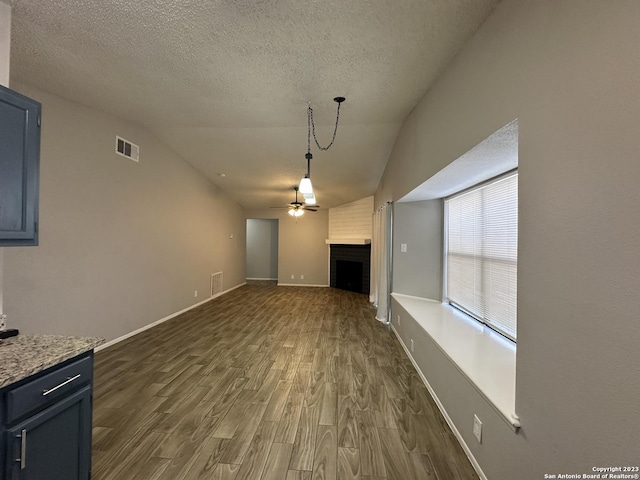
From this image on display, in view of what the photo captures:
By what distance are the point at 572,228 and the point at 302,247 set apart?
29.7ft

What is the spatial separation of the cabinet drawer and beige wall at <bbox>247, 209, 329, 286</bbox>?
27.8ft

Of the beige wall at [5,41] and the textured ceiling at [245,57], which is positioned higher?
the textured ceiling at [245,57]

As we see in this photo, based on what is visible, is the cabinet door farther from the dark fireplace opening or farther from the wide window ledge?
the dark fireplace opening

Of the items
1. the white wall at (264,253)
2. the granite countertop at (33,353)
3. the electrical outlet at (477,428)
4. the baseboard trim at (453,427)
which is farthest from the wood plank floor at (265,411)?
the white wall at (264,253)

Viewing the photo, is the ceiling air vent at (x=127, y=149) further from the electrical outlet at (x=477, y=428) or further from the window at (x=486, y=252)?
the electrical outlet at (x=477, y=428)

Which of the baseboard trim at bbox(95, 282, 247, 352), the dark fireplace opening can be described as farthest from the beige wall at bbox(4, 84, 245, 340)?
the dark fireplace opening

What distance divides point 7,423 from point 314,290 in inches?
314

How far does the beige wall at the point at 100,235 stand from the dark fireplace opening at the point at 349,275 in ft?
15.4

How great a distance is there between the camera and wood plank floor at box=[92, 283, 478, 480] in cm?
184

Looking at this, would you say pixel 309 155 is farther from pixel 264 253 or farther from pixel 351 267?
pixel 264 253

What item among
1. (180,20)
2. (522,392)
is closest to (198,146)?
(180,20)

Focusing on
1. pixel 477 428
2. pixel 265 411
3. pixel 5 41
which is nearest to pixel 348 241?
pixel 265 411

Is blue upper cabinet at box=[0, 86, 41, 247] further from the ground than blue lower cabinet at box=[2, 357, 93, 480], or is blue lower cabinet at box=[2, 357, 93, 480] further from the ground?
blue upper cabinet at box=[0, 86, 41, 247]

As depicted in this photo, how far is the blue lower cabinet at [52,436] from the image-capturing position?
1.18 meters
